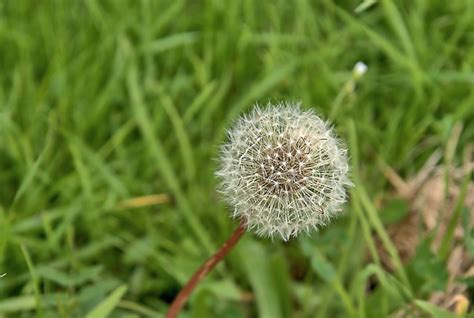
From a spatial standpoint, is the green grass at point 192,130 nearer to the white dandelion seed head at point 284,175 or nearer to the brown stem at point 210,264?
the brown stem at point 210,264

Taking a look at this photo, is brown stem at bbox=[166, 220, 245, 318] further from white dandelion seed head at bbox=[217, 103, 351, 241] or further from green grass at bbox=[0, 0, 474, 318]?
green grass at bbox=[0, 0, 474, 318]

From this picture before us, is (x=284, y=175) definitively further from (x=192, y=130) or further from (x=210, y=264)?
(x=192, y=130)

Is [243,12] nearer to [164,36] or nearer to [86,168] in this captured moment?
[164,36]

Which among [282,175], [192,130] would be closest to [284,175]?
[282,175]

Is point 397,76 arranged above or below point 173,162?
above

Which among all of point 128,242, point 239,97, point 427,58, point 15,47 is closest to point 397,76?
point 427,58

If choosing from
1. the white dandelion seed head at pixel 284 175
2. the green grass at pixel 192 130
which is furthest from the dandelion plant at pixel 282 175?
the green grass at pixel 192 130
